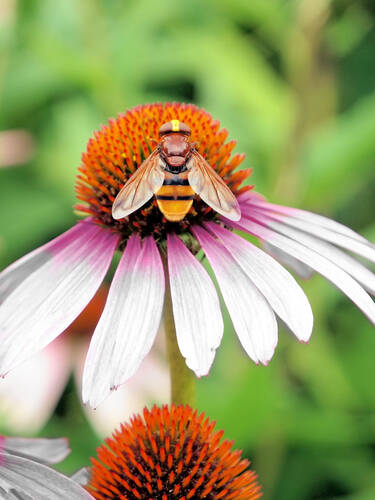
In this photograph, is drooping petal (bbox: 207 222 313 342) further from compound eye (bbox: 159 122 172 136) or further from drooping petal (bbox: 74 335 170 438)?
drooping petal (bbox: 74 335 170 438)

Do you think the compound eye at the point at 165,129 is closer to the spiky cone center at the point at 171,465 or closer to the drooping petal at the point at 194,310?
the drooping petal at the point at 194,310

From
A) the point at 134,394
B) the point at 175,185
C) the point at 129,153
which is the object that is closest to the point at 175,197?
the point at 175,185

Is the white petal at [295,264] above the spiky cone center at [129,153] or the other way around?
the other way around

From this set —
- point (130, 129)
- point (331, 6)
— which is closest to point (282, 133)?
point (331, 6)

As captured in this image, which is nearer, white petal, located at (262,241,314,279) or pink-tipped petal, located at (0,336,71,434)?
white petal, located at (262,241,314,279)

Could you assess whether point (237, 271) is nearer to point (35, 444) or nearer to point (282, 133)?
point (35, 444)

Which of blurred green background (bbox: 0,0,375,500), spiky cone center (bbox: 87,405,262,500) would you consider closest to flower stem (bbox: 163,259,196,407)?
spiky cone center (bbox: 87,405,262,500)

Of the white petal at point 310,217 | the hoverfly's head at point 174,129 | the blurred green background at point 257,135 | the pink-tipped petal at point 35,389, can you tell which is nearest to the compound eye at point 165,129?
the hoverfly's head at point 174,129
